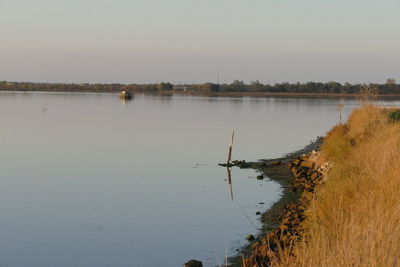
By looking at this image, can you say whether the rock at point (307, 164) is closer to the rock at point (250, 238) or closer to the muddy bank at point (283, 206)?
the muddy bank at point (283, 206)

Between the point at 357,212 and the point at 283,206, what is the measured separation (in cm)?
1136

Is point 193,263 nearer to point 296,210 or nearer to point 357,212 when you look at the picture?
point 296,210

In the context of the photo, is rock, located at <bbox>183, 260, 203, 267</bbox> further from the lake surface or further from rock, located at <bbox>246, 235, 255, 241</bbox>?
rock, located at <bbox>246, 235, 255, 241</bbox>

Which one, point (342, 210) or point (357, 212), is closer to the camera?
point (357, 212)

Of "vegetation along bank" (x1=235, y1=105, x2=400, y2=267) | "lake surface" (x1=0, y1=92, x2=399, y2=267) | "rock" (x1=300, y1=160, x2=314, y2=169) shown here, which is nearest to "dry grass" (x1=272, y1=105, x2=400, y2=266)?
"vegetation along bank" (x1=235, y1=105, x2=400, y2=267)

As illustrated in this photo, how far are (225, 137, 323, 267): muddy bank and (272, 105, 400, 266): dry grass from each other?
81 cm

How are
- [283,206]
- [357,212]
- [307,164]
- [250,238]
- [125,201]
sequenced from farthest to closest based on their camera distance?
[307,164] < [125,201] < [283,206] < [250,238] < [357,212]

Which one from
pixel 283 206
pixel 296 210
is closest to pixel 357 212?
pixel 296 210

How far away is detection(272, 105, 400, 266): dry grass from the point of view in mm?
Answer: 5203

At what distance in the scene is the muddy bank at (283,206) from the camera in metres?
11.2

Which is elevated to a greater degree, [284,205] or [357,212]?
[357,212]

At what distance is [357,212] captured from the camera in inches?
258

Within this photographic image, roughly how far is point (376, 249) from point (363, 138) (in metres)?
16.3

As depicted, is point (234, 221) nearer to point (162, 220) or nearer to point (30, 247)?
point (162, 220)
